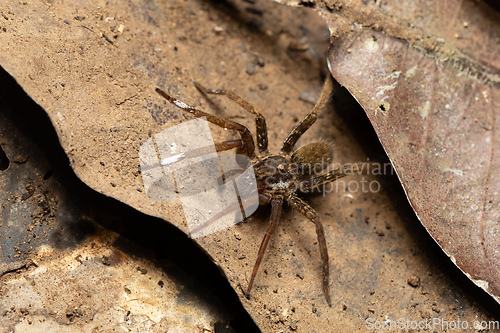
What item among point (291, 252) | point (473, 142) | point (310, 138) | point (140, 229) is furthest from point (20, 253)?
point (473, 142)

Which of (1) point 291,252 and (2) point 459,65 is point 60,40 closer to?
(1) point 291,252

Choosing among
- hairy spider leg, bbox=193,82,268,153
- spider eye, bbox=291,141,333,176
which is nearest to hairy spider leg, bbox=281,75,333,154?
spider eye, bbox=291,141,333,176

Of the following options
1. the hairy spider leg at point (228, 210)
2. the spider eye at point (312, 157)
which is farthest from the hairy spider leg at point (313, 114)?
the hairy spider leg at point (228, 210)

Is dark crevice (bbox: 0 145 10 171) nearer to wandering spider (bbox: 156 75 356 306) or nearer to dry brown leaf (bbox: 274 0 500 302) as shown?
wandering spider (bbox: 156 75 356 306)

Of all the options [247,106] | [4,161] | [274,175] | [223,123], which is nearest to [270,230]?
[274,175]

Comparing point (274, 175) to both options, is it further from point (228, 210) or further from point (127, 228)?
point (127, 228)

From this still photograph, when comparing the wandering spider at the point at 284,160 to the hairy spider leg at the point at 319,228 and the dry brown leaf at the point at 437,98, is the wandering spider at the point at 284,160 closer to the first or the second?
the hairy spider leg at the point at 319,228

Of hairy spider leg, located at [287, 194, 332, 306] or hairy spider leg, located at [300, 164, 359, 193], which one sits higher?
hairy spider leg, located at [300, 164, 359, 193]

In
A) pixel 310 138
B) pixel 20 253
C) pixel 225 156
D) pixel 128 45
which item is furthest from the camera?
pixel 310 138
